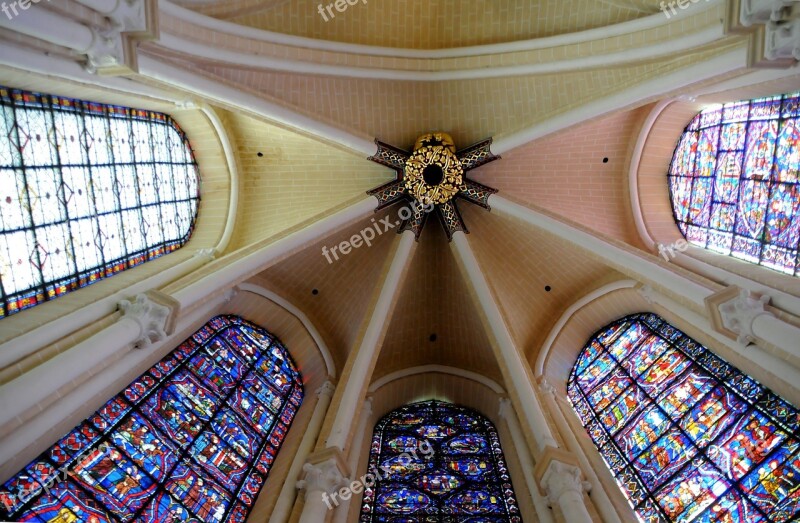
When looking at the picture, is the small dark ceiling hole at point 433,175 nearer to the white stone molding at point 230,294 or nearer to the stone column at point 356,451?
the white stone molding at point 230,294

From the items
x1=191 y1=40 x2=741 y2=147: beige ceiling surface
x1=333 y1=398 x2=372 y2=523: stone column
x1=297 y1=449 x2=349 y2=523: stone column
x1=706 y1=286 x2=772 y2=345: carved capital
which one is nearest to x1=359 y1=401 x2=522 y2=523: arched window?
x1=333 y1=398 x2=372 y2=523: stone column

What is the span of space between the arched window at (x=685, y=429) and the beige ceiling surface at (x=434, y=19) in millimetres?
4639

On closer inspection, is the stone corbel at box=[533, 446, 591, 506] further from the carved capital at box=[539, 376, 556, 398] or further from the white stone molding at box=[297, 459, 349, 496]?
the carved capital at box=[539, 376, 556, 398]

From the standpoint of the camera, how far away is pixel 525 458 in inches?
348

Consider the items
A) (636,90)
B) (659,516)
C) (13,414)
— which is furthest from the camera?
(636,90)

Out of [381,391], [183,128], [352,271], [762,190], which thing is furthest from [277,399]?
[762,190]

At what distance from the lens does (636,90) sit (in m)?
8.61

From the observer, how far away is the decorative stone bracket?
17.9 ft

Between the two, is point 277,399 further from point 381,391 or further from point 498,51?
point 498,51

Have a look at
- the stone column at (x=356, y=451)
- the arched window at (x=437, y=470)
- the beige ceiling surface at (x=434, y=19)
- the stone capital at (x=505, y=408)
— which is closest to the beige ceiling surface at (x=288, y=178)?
the beige ceiling surface at (x=434, y=19)

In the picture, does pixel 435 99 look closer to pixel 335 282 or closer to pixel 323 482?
pixel 335 282

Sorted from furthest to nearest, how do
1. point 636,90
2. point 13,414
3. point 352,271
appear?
point 352,271 → point 636,90 → point 13,414

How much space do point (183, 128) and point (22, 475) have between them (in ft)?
20.4

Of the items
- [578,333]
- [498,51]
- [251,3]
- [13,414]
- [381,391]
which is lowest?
[13,414]
